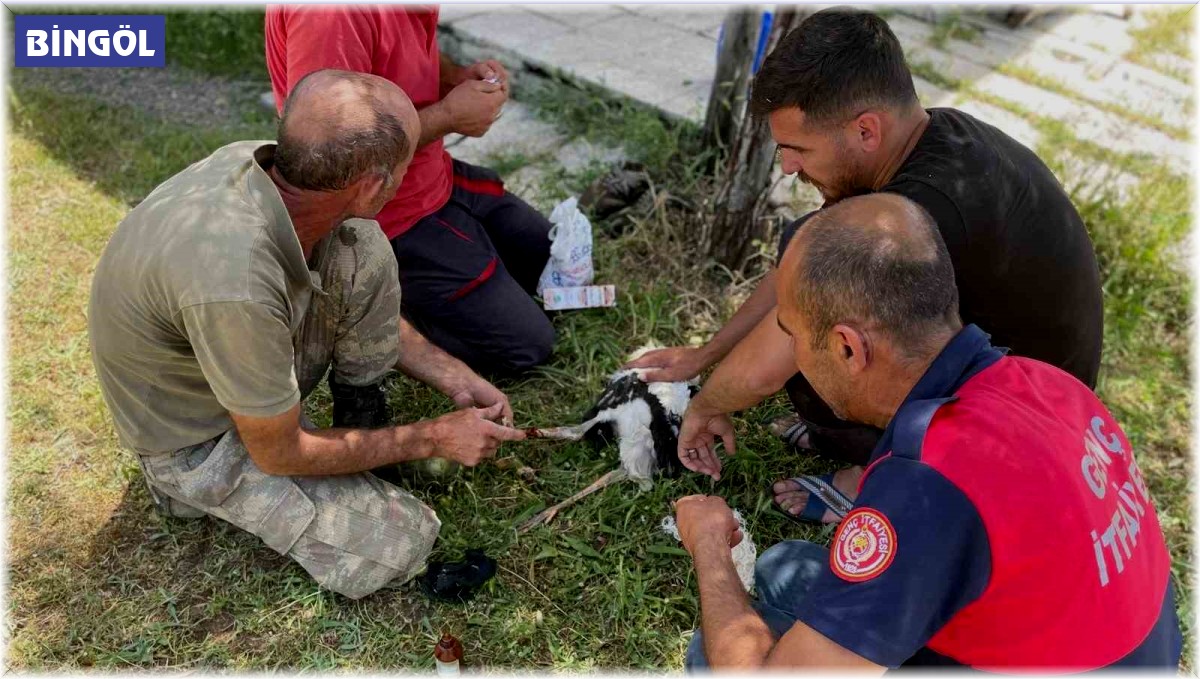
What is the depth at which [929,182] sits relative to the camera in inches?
94.3

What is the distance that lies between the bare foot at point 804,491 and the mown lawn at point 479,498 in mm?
63

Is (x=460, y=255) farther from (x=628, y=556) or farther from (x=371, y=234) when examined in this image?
(x=628, y=556)

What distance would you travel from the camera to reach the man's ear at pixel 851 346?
173cm

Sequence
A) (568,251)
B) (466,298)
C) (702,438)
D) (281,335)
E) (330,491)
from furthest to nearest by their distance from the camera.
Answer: (568,251)
(466,298)
(702,438)
(330,491)
(281,335)

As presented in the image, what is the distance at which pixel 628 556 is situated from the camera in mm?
2922

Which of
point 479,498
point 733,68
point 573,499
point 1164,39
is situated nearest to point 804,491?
point 573,499

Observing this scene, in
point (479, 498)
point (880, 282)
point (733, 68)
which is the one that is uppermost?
point (880, 282)

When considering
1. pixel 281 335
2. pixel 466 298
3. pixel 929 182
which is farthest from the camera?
pixel 466 298

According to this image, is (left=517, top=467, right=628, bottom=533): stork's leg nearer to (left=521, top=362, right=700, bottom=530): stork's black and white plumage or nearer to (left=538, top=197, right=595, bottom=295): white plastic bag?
(left=521, top=362, right=700, bottom=530): stork's black and white plumage

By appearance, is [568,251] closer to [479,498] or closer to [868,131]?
[479,498]

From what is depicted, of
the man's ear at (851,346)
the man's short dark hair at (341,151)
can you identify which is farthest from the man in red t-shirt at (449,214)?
the man's ear at (851,346)

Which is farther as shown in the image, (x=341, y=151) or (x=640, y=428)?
(x=640, y=428)

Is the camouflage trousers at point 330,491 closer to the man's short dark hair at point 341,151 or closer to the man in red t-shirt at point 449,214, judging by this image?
the man's short dark hair at point 341,151

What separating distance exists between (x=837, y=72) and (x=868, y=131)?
0.58 feet
